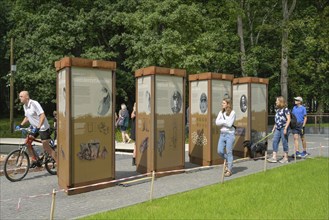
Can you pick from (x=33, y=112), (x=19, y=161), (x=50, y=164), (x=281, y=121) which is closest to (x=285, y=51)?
(x=281, y=121)

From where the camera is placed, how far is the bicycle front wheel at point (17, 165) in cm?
1004

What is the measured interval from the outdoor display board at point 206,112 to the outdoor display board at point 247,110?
1379mm

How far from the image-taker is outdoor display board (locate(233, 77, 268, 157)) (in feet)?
46.9

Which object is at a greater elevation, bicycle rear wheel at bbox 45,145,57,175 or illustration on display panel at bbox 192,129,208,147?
illustration on display panel at bbox 192,129,208,147

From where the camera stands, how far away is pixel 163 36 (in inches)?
1068

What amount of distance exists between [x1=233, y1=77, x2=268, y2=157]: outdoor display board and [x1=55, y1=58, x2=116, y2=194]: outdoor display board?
237 inches

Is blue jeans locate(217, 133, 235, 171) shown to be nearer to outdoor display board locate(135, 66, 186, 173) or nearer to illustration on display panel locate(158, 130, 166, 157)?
outdoor display board locate(135, 66, 186, 173)

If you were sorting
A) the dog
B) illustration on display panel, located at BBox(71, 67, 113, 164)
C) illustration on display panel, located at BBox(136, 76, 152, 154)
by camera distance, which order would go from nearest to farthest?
illustration on display panel, located at BBox(71, 67, 113, 164), illustration on display panel, located at BBox(136, 76, 152, 154), the dog

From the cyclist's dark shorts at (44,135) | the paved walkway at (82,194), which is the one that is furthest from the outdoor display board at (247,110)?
the cyclist's dark shorts at (44,135)

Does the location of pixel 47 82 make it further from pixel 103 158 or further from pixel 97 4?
pixel 103 158

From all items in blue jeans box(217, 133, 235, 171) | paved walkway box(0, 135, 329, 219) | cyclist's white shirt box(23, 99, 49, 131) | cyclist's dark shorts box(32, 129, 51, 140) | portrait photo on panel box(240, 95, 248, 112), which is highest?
portrait photo on panel box(240, 95, 248, 112)

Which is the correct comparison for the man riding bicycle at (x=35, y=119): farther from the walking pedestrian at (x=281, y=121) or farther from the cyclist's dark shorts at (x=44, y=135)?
the walking pedestrian at (x=281, y=121)

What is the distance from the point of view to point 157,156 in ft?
34.5

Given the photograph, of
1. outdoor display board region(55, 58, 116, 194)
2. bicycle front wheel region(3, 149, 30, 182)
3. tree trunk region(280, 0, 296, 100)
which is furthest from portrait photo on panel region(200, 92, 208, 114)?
tree trunk region(280, 0, 296, 100)
